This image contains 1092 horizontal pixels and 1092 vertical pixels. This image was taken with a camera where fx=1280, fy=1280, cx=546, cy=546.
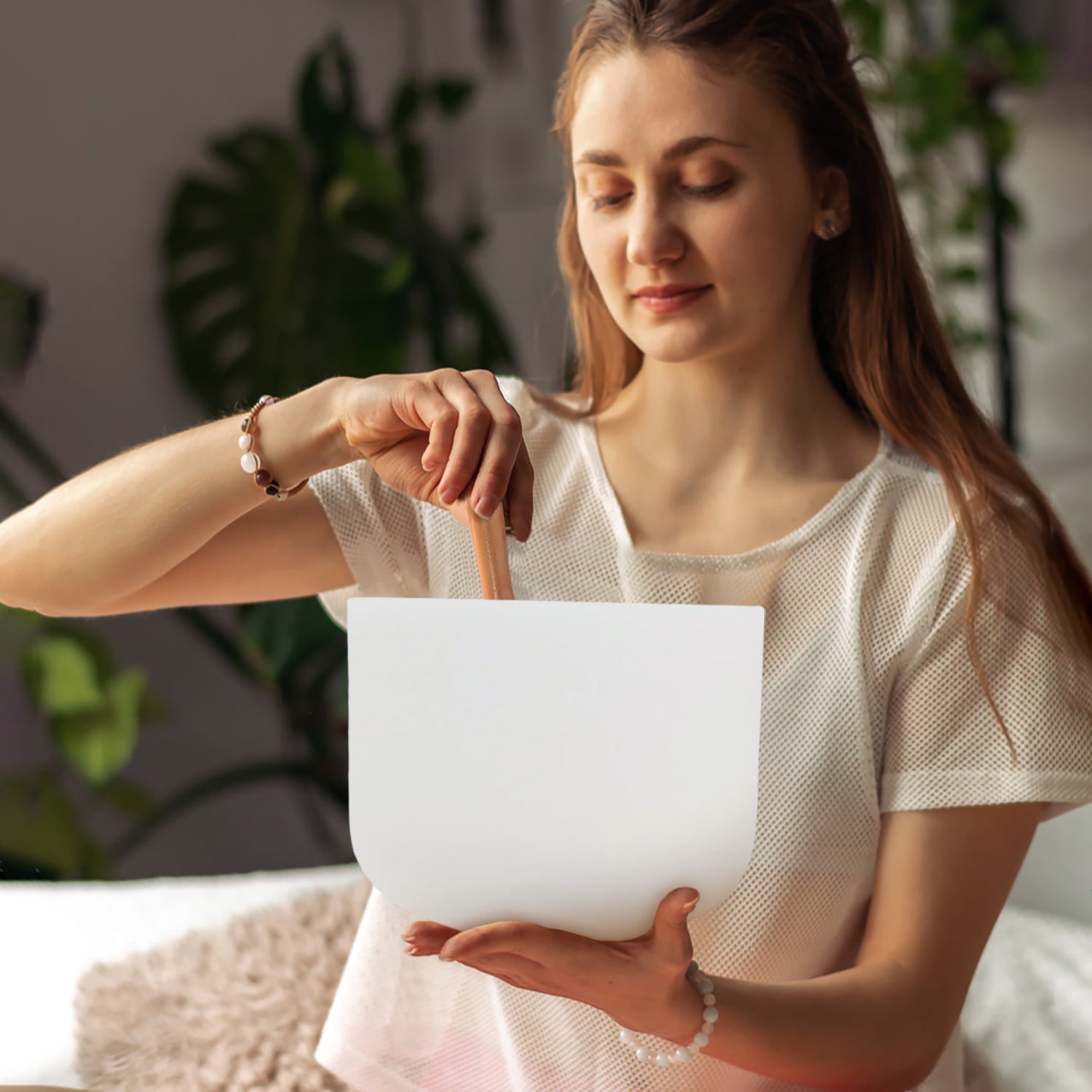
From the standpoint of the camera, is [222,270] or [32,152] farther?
[222,270]

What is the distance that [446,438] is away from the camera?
815 millimetres

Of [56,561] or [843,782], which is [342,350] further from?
[843,782]

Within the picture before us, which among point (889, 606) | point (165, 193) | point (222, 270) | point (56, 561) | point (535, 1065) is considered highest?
point (165, 193)

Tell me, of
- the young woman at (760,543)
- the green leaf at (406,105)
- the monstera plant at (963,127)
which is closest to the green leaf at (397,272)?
the green leaf at (406,105)

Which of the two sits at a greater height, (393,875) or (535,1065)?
(393,875)

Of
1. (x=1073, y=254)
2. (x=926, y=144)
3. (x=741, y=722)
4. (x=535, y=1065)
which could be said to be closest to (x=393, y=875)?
(x=741, y=722)

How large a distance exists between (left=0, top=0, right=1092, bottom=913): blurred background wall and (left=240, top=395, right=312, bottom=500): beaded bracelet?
25.3 inches

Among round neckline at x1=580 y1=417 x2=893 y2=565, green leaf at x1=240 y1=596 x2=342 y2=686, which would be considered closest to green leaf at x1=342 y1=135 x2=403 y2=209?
green leaf at x1=240 y1=596 x2=342 y2=686

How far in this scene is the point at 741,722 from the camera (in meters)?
0.65

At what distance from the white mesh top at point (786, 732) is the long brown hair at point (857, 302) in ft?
0.10

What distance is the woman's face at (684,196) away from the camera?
3.17 ft

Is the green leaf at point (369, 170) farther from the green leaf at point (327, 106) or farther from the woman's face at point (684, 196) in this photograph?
the woman's face at point (684, 196)

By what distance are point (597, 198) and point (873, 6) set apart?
1.76m

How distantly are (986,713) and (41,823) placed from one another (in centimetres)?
151
